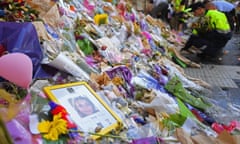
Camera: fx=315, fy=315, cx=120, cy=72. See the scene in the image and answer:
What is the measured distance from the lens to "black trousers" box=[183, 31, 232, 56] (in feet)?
20.5

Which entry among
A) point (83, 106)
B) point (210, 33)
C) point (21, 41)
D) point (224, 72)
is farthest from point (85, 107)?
point (210, 33)

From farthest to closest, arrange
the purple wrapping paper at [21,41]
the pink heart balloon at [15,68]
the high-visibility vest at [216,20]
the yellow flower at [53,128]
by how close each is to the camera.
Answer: the high-visibility vest at [216,20] → the purple wrapping paper at [21,41] → the yellow flower at [53,128] → the pink heart balloon at [15,68]

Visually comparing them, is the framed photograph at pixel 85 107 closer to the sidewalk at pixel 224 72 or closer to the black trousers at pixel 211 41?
the sidewalk at pixel 224 72

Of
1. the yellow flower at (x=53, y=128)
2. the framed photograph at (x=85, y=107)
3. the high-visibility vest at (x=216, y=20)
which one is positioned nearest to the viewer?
the yellow flower at (x=53, y=128)

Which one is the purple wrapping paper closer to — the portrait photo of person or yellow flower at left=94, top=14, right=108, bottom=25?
the portrait photo of person

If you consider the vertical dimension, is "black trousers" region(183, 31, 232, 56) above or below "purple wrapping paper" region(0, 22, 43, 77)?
below

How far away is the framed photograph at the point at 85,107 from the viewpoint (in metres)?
2.09

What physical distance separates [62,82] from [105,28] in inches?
87.8

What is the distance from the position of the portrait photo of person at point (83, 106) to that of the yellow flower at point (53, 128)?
247 mm

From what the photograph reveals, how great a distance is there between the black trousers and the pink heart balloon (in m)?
5.05

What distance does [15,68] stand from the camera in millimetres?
1725

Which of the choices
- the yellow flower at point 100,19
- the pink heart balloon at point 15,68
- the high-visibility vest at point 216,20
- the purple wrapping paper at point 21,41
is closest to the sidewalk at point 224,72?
the high-visibility vest at point 216,20

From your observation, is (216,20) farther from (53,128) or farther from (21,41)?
(53,128)

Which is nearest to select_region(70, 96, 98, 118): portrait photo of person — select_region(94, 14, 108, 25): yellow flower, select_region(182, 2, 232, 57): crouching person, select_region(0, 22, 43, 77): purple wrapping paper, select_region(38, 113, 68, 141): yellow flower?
select_region(38, 113, 68, 141): yellow flower
